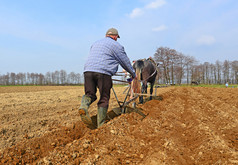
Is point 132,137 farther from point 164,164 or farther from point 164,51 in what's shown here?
point 164,51

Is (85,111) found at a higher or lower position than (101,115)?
higher

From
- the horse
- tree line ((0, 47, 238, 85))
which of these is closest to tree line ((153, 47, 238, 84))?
tree line ((0, 47, 238, 85))

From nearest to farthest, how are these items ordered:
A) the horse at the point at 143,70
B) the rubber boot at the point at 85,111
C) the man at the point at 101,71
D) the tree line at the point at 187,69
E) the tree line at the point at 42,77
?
the rubber boot at the point at 85,111 → the man at the point at 101,71 → the horse at the point at 143,70 → the tree line at the point at 187,69 → the tree line at the point at 42,77

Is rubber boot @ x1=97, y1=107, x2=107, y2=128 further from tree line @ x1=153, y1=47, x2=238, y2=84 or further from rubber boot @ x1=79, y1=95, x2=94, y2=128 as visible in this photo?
tree line @ x1=153, y1=47, x2=238, y2=84

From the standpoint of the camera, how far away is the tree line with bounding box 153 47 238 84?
120 feet

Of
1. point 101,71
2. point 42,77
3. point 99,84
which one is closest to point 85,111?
point 99,84

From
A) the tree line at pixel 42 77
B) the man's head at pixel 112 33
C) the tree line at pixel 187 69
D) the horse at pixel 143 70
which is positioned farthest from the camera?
the tree line at pixel 42 77


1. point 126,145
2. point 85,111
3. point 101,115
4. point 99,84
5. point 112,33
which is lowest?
point 126,145

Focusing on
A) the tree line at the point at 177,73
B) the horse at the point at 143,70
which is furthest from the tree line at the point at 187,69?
the horse at the point at 143,70

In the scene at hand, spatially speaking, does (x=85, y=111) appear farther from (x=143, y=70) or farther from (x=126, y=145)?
(x=143, y=70)

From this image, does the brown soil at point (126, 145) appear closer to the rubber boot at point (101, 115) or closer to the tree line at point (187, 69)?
the rubber boot at point (101, 115)

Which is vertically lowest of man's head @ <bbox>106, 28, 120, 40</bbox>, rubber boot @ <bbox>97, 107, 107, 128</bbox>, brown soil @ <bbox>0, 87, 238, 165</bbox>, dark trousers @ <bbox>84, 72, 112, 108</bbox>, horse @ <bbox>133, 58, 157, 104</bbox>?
brown soil @ <bbox>0, 87, 238, 165</bbox>

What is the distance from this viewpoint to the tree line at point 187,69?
36.5m

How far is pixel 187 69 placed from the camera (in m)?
50.8
